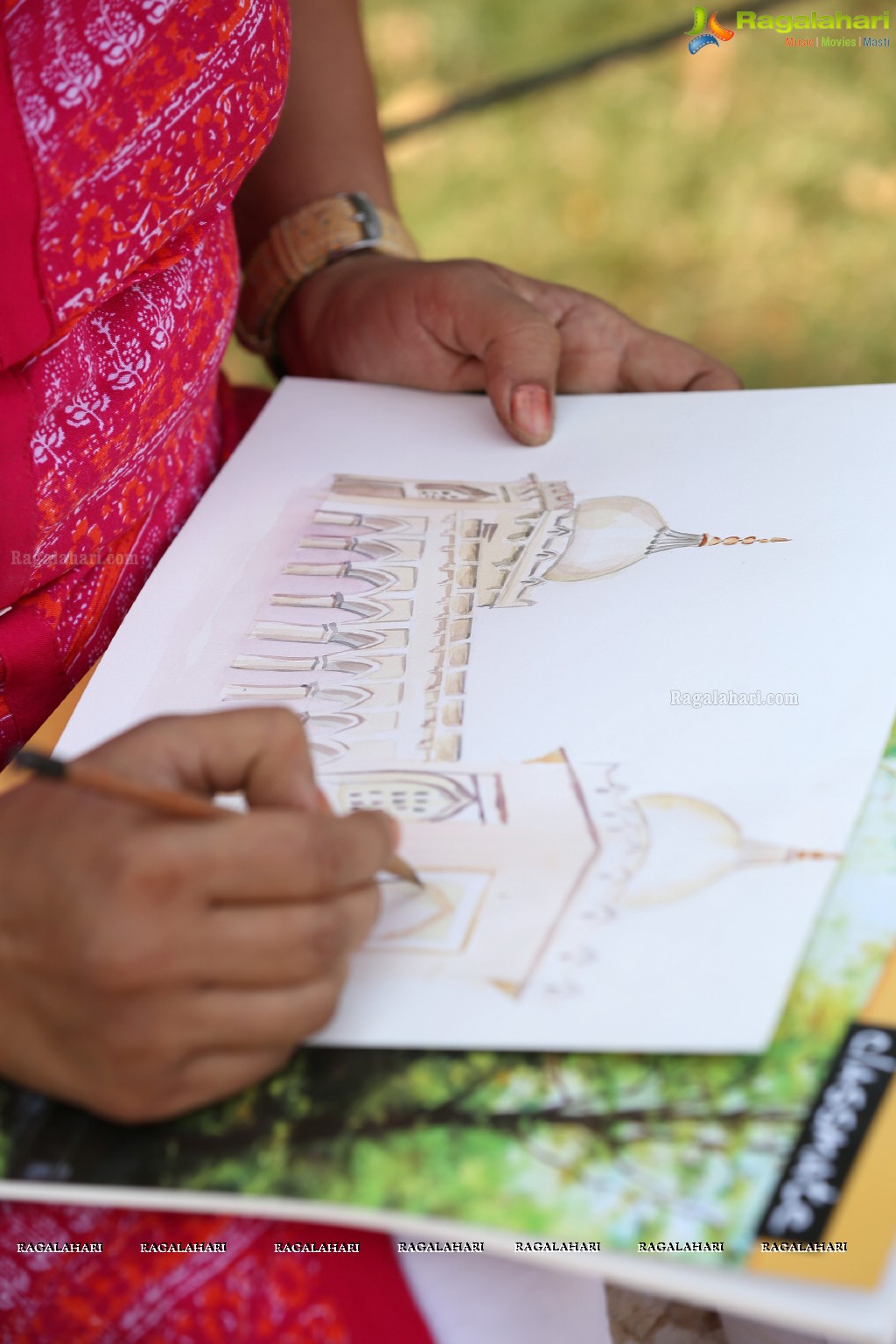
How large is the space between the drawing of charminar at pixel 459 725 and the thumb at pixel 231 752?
7 centimetres

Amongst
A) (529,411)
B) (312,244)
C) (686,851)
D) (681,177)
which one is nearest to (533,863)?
(686,851)

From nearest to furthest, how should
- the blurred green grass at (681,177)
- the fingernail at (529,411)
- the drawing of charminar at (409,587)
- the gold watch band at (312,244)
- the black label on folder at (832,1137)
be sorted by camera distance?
1. the black label on folder at (832,1137)
2. the drawing of charminar at (409,587)
3. the fingernail at (529,411)
4. the gold watch band at (312,244)
5. the blurred green grass at (681,177)

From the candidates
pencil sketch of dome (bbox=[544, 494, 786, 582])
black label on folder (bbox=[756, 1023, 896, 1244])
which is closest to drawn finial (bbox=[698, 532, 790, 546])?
pencil sketch of dome (bbox=[544, 494, 786, 582])

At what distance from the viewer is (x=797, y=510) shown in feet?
2.29

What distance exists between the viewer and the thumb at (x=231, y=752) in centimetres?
48

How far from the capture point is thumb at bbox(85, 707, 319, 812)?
48 cm

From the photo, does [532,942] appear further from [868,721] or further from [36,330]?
[36,330]

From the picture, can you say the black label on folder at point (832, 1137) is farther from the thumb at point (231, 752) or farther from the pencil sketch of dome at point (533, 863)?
the thumb at point (231, 752)

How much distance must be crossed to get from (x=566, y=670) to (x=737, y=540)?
0.14m

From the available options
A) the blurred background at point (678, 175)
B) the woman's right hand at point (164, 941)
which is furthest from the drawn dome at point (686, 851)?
the blurred background at point (678, 175)

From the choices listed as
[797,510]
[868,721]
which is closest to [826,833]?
[868,721]

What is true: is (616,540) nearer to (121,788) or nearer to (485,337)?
(485,337)

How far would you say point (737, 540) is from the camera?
2.24ft

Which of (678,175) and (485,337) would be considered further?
(678,175)
